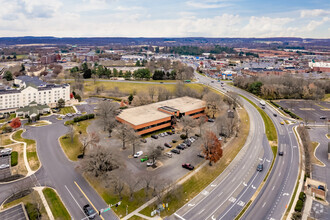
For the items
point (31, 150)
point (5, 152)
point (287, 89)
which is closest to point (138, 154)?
point (31, 150)

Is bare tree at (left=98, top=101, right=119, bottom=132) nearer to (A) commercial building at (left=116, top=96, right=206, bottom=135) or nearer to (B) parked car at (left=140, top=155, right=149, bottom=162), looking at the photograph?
(A) commercial building at (left=116, top=96, right=206, bottom=135)

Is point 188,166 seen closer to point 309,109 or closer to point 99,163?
point 99,163

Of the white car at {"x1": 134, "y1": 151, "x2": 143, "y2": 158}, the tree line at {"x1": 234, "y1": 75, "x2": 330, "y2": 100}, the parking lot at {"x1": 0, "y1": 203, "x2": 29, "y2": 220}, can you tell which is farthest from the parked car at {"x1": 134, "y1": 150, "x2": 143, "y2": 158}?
the tree line at {"x1": 234, "y1": 75, "x2": 330, "y2": 100}

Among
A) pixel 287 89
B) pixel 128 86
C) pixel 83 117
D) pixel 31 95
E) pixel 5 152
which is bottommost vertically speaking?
pixel 5 152

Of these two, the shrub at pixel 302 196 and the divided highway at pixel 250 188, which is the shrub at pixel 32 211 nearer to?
the divided highway at pixel 250 188

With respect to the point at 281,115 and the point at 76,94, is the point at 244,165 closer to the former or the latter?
the point at 281,115

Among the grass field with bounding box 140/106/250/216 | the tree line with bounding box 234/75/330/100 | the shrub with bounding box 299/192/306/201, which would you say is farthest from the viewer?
the tree line with bounding box 234/75/330/100

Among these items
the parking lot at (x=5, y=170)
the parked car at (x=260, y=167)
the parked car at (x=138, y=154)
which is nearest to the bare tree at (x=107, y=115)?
the parked car at (x=138, y=154)
